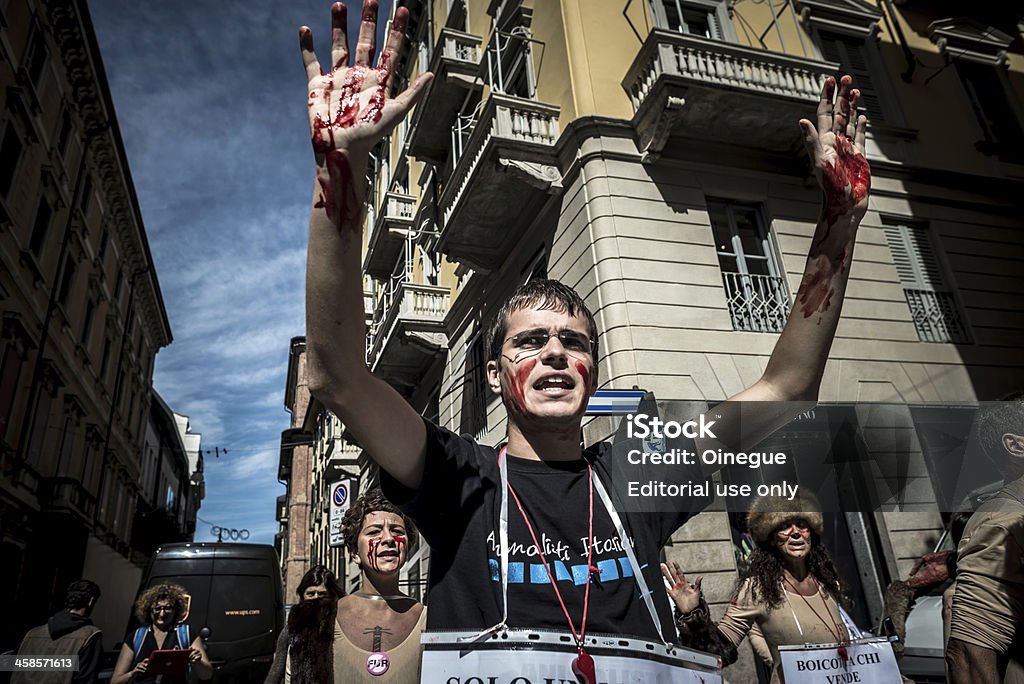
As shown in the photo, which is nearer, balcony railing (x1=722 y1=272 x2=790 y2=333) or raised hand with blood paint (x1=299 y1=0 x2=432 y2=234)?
raised hand with blood paint (x1=299 y1=0 x2=432 y2=234)

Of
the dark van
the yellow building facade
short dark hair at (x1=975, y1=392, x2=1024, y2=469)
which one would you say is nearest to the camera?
short dark hair at (x1=975, y1=392, x2=1024, y2=469)

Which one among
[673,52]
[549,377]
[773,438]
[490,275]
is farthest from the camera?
[490,275]

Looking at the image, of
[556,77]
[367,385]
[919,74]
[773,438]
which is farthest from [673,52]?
[367,385]

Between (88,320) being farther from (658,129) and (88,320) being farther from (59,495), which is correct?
(658,129)

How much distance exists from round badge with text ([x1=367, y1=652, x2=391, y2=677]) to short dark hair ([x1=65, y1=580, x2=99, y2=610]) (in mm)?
3612

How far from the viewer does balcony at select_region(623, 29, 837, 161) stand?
9242 millimetres

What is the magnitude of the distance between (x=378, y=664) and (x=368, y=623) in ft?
1.05

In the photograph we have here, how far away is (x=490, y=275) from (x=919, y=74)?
9.73 meters

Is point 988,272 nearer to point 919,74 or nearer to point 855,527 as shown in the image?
point 919,74

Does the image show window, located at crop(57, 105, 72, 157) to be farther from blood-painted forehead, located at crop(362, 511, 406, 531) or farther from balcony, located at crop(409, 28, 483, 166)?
blood-painted forehead, located at crop(362, 511, 406, 531)

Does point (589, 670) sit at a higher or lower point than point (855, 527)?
lower

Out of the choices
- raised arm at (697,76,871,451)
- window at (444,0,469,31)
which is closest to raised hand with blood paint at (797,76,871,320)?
raised arm at (697,76,871,451)

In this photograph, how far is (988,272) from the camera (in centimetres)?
1115

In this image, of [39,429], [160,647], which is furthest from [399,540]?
[39,429]
